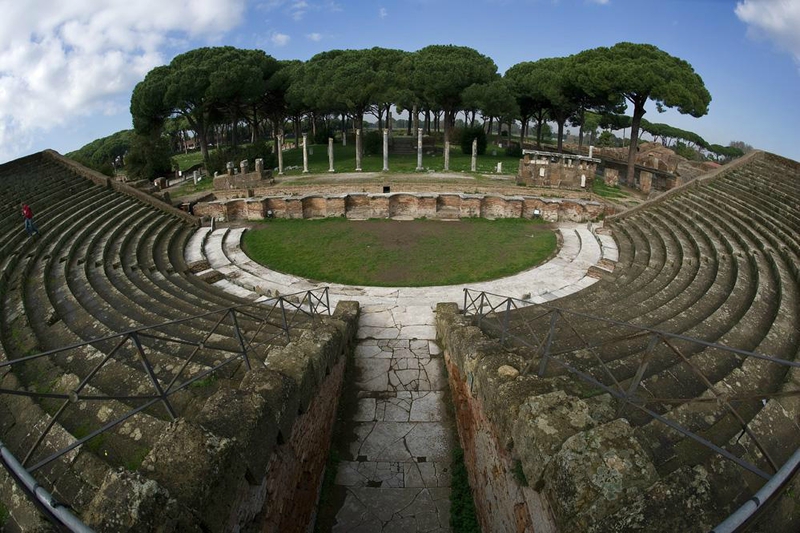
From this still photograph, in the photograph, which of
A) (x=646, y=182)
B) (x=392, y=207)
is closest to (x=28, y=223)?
(x=392, y=207)

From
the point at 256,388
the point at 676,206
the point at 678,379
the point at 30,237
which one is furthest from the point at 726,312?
the point at 30,237

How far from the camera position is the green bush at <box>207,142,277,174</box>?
28922mm

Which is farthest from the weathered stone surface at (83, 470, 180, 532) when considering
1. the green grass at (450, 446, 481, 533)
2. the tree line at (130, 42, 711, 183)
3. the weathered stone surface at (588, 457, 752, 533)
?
the tree line at (130, 42, 711, 183)

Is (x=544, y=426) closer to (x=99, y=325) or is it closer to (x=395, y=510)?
(x=395, y=510)

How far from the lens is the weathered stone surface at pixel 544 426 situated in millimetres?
3840

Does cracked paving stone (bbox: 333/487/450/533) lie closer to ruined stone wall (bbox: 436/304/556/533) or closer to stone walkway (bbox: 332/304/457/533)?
stone walkway (bbox: 332/304/457/533)

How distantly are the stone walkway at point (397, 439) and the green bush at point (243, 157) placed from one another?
2322 cm

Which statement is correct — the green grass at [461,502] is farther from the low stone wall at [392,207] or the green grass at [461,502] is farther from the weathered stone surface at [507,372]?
the low stone wall at [392,207]

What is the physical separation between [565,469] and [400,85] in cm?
3400

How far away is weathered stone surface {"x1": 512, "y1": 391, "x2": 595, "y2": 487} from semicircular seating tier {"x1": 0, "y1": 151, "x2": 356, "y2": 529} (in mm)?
2474

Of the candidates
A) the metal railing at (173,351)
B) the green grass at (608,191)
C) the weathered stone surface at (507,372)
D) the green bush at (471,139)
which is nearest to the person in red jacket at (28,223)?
the metal railing at (173,351)

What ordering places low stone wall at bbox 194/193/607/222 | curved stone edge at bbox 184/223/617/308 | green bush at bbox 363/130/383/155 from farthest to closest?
green bush at bbox 363/130/383/155 → low stone wall at bbox 194/193/607/222 → curved stone edge at bbox 184/223/617/308

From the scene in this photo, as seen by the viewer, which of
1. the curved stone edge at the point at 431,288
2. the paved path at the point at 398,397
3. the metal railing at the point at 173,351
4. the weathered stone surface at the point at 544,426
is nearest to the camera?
the weathered stone surface at the point at 544,426

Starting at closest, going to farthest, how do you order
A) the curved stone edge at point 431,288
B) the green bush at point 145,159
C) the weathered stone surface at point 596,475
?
the weathered stone surface at point 596,475
the curved stone edge at point 431,288
the green bush at point 145,159
